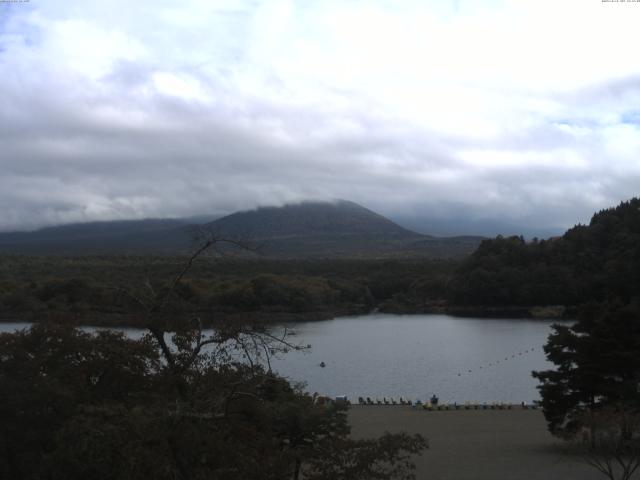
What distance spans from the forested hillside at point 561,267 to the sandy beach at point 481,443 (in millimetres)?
44066

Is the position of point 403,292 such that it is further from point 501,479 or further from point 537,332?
point 501,479

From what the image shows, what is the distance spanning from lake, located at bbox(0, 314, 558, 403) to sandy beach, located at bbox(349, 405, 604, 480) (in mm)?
4376

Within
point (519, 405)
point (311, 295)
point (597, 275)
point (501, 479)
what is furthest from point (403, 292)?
point (501, 479)

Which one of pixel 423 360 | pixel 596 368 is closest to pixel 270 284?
Result: pixel 423 360

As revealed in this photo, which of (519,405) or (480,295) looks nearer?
(519,405)

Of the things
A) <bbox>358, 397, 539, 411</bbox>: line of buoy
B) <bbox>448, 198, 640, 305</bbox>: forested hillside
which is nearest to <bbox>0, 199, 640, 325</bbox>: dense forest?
<bbox>448, 198, 640, 305</bbox>: forested hillside

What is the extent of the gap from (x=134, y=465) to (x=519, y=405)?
23.2m

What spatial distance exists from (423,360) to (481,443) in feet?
68.7

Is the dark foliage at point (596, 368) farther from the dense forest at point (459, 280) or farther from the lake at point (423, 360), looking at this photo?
the dense forest at point (459, 280)

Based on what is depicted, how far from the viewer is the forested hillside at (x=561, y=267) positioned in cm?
6681

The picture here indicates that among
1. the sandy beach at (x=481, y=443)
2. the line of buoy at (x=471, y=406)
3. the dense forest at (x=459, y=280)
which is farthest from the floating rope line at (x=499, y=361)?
the dense forest at (x=459, y=280)

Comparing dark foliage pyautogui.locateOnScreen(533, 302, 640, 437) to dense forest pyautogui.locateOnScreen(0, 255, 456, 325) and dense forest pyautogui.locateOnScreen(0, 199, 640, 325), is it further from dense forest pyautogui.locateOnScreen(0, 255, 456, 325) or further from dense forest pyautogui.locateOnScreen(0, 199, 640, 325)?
dense forest pyautogui.locateOnScreen(0, 199, 640, 325)

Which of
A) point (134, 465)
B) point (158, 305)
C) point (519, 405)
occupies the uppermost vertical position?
point (158, 305)

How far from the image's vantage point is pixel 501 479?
15.0 m
